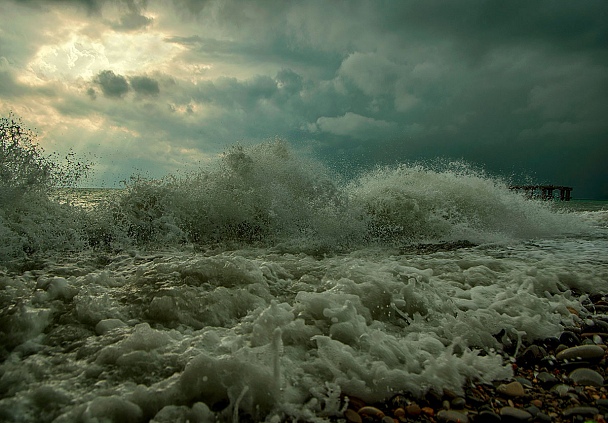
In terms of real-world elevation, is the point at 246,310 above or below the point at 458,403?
above

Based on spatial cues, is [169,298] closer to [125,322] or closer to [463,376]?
[125,322]

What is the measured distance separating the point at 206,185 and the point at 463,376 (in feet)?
23.5

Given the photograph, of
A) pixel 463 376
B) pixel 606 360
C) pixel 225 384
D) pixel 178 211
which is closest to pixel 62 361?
pixel 225 384

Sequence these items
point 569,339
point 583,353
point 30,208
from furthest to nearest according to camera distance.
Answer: point 30,208
point 569,339
point 583,353

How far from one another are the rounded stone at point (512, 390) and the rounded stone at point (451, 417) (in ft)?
1.36

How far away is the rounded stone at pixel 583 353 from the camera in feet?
8.81

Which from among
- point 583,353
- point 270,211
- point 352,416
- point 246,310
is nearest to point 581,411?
point 583,353

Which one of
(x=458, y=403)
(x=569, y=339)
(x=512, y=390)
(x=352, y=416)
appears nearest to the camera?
(x=352, y=416)

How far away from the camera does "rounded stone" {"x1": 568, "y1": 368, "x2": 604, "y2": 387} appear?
7.80ft

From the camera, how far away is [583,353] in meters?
2.71

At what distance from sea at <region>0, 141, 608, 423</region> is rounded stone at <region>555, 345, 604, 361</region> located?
268 mm

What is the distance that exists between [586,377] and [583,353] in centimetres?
35

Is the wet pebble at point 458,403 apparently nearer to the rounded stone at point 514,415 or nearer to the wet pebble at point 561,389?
the rounded stone at point 514,415

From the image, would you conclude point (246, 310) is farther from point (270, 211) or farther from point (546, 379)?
point (270, 211)
